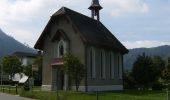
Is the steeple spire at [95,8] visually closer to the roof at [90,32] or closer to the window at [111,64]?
the roof at [90,32]

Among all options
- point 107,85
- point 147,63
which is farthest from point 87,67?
point 147,63

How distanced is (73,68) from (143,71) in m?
23.8

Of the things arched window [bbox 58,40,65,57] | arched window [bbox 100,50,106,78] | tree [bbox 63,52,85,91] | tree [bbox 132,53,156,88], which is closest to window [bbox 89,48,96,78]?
tree [bbox 63,52,85,91]

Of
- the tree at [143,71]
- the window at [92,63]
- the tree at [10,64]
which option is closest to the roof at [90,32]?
the window at [92,63]

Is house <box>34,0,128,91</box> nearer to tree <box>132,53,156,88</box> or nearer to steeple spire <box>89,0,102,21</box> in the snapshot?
steeple spire <box>89,0,102,21</box>

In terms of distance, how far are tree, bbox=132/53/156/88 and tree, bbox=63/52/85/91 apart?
2247 cm

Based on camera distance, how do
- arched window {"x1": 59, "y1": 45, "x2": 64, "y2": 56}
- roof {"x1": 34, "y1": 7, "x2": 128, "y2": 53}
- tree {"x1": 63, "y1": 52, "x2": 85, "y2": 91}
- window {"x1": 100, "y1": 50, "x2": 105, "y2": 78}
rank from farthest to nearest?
window {"x1": 100, "y1": 50, "x2": 105, "y2": 78} < arched window {"x1": 59, "y1": 45, "x2": 64, "y2": 56} < roof {"x1": 34, "y1": 7, "x2": 128, "y2": 53} < tree {"x1": 63, "y1": 52, "x2": 85, "y2": 91}

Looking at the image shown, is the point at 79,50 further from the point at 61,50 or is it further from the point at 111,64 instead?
the point at 111,64

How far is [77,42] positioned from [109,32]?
13815 mm

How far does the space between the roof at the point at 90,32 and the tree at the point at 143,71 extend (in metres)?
8.46

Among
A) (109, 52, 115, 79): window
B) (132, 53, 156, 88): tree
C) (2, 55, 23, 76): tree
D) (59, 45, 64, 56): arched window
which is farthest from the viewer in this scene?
(2, 55, 23, 76): tree

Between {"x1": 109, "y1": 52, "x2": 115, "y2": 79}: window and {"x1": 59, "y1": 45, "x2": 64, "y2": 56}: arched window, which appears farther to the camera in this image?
{"x1": 109, "y1": 52, "x2": 115, "y2": 79}: window

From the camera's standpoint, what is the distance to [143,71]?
2542 inches

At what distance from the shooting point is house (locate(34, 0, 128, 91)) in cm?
4619
